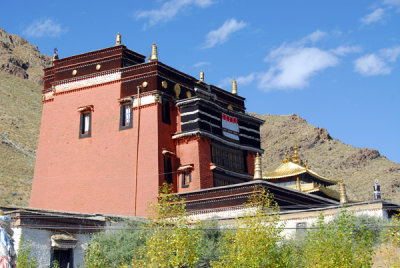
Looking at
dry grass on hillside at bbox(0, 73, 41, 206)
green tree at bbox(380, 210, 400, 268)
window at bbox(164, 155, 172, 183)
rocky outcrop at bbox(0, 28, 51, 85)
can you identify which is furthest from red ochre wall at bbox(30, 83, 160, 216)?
rocky outcrop at bbox(0, 28, 51, 85)

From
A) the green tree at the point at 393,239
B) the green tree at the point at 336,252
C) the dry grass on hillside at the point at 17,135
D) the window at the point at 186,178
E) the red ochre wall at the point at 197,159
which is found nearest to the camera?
the green tree at the point at 336,252

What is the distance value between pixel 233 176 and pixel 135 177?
266 inches

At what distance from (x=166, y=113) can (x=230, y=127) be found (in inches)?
190

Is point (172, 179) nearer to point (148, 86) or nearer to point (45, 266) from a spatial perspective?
point (148, 86)

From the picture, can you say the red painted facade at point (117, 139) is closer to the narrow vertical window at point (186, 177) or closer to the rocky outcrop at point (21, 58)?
the narrow vertical window at point (186, 177)

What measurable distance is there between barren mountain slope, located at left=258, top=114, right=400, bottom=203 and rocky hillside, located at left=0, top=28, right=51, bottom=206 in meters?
37.7

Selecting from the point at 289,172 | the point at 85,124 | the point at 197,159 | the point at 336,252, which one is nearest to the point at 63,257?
the point at 197,159

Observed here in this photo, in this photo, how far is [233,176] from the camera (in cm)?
3797

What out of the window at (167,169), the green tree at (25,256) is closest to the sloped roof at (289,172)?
the window at (167,169)

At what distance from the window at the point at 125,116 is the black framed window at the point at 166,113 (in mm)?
2000

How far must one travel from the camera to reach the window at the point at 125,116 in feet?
119

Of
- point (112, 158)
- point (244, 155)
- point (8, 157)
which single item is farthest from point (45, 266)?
point (8, 157)

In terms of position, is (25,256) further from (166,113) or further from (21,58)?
(21,58)

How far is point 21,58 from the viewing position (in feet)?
430
